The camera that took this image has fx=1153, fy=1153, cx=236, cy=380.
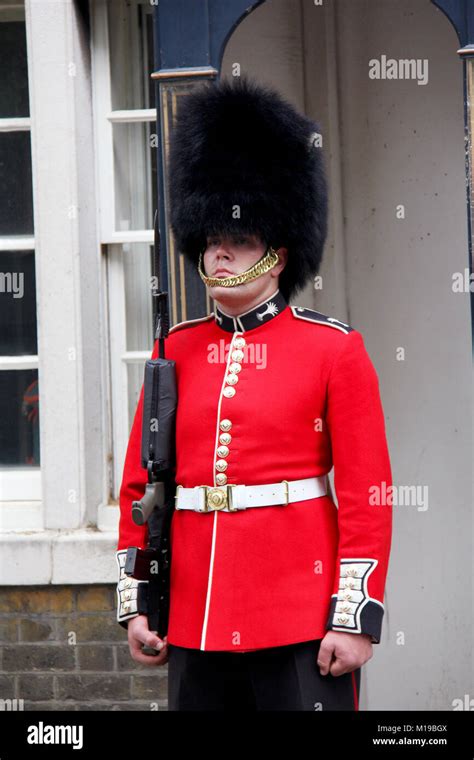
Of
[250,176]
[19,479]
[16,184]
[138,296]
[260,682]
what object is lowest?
[260,682]

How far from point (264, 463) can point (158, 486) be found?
0.28m

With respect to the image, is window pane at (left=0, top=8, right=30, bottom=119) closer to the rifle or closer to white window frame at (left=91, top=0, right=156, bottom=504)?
white window frame at (left=91, top=0, right=156, bottom=504)

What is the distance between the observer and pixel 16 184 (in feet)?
13.9

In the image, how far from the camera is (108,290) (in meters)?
4.24

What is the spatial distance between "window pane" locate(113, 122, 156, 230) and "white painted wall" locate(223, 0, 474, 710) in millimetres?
488

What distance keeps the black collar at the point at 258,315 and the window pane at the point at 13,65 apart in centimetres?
180

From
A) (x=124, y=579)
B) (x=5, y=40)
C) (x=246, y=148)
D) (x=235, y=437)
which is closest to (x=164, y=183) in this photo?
(x=246, y=148)

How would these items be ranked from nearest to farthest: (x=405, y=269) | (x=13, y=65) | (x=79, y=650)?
1. (x=405, y=269)
2. (x=79, y=650)
3. (x=13, y=65)

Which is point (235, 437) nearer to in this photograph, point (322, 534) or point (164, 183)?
point (322, 534)

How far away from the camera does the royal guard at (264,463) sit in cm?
262

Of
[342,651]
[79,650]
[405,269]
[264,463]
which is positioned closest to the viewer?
[342,651]

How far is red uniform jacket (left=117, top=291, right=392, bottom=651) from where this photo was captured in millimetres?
2617

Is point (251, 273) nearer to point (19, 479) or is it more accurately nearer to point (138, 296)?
point (138, 296)

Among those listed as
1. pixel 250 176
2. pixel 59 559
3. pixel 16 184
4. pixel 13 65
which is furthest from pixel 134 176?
pixel 250 176
